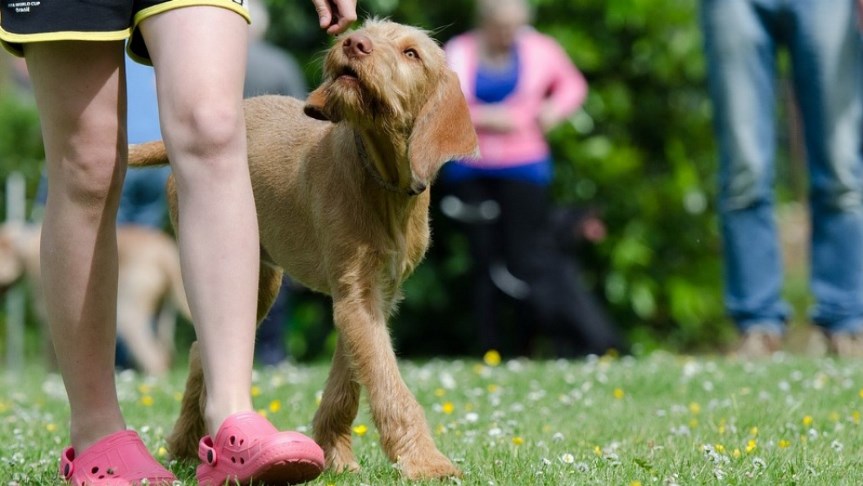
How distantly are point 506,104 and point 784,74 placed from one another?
160 inches

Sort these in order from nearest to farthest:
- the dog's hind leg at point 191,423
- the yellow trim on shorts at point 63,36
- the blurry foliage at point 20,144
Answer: the yellow trim on shorts at point 63,36 < the dog's hind leg at point 191,423 < the blurry foliage at point 20,144

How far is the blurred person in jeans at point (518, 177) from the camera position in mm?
9070

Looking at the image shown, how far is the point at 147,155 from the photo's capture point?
4270mm

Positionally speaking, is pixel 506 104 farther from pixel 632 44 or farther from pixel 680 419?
pixel 680 419

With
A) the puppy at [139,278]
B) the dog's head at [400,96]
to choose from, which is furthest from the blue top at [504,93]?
the dog's head at [400,96]

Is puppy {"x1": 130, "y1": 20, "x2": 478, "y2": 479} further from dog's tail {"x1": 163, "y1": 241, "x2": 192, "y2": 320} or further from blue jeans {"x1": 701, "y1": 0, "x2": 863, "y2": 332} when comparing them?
dog's tail {"x1": 163, "y1": 241, "x2": 192, "y2": 320}

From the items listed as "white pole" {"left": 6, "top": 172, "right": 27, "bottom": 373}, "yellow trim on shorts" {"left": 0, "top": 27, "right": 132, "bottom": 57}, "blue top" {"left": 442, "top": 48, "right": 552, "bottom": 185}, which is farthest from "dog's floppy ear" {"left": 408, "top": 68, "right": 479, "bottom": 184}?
"white pole" {"left": 6, "top": 172, "right": 27, "bottom": 373}

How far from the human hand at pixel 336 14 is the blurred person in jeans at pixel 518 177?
17.3 ft

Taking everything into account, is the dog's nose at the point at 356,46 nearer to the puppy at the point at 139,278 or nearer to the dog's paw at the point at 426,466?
the dog's paw at the point at 426,466

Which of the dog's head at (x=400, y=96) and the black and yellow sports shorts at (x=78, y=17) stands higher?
the black and yellow sports shorts at (x=78, y=17)

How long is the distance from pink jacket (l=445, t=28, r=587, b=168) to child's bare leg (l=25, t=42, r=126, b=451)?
223 inches

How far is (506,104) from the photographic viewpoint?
9062mm

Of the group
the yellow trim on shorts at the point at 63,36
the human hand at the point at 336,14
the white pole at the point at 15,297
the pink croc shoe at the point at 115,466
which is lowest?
the white pole at the point at 15,297

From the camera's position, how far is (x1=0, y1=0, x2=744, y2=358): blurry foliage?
10297 millimetres
